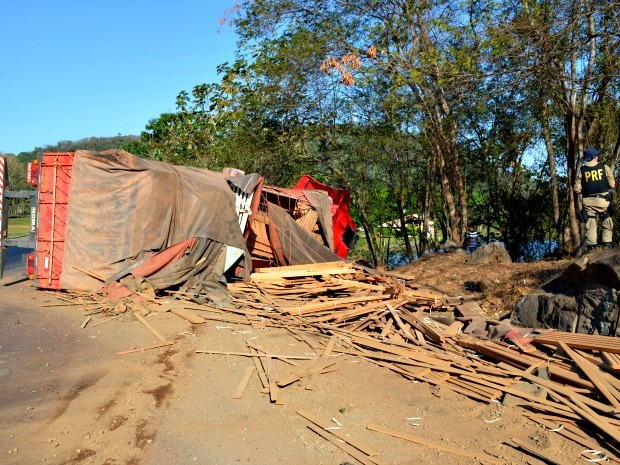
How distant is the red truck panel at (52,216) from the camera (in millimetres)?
A: 10969

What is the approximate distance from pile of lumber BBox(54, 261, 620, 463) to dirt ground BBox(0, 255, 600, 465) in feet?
0.54

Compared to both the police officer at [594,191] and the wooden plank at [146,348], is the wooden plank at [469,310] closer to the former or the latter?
the police officer at [594,191]

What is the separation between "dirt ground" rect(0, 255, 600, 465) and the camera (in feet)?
15.7

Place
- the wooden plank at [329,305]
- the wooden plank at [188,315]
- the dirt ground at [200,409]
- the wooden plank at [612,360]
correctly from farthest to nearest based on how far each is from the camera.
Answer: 1. the wooden plank at [329,305]
2. the wooden plank at [188,315]
3. the wooden plank at [612,360]
4. the dirt ground at [200,409]

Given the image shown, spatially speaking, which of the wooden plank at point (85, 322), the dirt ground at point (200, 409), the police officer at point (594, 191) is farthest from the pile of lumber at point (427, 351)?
the police officer at point (594, 191)

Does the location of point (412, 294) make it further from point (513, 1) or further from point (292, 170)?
point (292, 170)

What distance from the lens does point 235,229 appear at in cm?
1173

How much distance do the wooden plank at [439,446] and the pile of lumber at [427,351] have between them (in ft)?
1.24

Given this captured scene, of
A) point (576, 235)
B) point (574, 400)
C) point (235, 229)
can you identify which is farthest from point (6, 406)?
point (576, 235)

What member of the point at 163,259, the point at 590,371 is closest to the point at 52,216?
the point at 163,259

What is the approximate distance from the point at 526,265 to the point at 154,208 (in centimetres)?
692

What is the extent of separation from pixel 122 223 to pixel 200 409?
19.5ft

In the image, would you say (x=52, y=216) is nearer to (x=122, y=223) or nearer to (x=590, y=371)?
(x=122, y=223)

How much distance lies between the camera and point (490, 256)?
41.9ft
